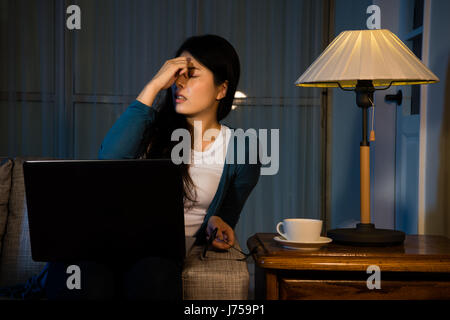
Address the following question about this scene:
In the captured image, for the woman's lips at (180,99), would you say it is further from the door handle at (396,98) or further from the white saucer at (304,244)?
the door handle at (396,98)

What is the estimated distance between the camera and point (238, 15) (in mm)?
3256

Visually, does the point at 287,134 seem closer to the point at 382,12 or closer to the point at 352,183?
the point at 352,183

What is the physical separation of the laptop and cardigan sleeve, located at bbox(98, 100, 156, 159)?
295 mm

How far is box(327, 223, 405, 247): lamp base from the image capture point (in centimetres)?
122

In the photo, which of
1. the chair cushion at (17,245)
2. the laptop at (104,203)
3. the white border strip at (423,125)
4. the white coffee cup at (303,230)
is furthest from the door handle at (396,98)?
the chair cushion at (17,245)

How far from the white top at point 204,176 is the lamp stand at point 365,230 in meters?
0.38

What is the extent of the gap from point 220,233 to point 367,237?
38 cm

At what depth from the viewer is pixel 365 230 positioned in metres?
1.26

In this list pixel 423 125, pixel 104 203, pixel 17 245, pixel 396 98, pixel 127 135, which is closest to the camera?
pixel 104 203

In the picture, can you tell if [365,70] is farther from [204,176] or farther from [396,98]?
[396,98]

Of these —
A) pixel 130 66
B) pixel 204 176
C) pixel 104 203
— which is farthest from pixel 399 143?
pixel 130 66

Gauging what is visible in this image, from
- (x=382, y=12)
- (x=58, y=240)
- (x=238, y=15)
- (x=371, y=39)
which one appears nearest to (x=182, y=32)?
(x=238, y=15)

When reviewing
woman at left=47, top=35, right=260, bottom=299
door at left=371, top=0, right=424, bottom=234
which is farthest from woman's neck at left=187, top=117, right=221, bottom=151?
door at left=371, top=0, right=424, bottom=234
